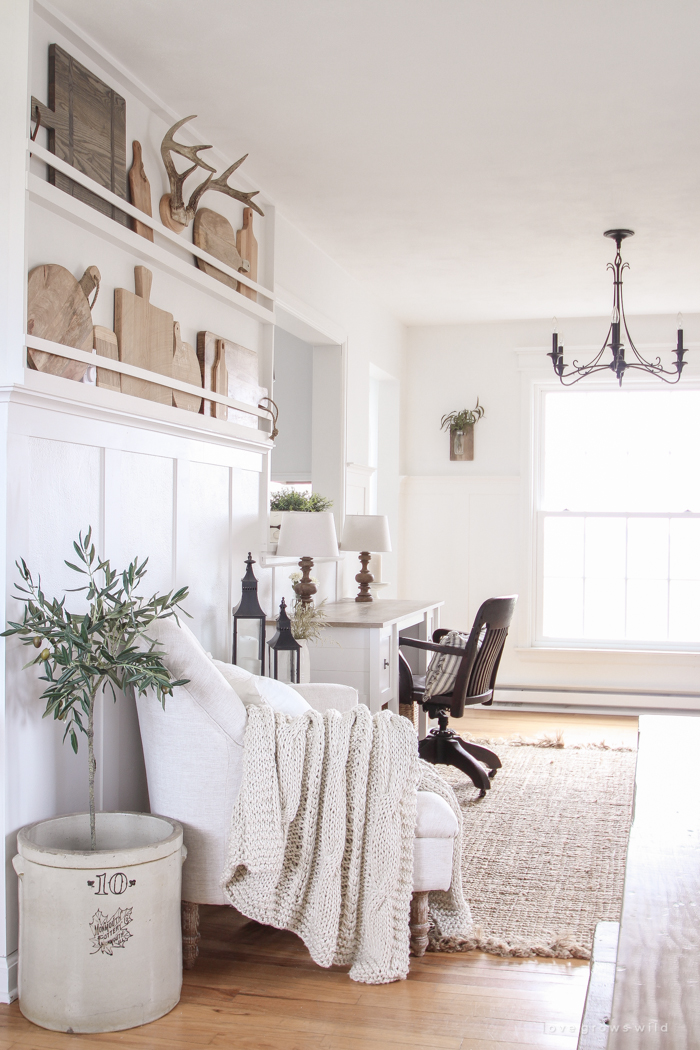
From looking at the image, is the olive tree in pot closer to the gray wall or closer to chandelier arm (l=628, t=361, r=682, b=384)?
chandelier arm (l=628, t=361, r=682, b=384)

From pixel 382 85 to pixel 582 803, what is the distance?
123 inches

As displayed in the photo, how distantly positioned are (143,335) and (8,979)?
1.93 meters

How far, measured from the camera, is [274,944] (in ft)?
9.12

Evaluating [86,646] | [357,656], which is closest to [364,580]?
[357,656]

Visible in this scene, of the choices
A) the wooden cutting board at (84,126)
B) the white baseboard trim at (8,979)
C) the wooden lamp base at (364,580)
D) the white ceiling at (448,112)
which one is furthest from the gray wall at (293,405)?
the white baseboard trim at (8,979)

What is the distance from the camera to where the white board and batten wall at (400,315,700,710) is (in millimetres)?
6590

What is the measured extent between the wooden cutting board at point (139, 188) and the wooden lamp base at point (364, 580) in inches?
98.8

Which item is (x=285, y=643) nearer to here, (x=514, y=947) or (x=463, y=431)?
(x=514, y=947)

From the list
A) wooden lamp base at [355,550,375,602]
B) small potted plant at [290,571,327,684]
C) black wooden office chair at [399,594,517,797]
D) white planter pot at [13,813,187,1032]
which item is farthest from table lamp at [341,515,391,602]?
white planter pot at [13,813,187,1032]

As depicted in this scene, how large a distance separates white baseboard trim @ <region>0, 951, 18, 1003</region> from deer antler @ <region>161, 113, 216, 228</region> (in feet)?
7.85

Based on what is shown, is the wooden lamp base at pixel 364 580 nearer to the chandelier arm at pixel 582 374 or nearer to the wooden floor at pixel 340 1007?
the chandelier arm at pixel 582 374

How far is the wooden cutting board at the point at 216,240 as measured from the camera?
3576mm

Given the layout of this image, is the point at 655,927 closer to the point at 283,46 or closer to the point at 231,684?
the point at 231,684

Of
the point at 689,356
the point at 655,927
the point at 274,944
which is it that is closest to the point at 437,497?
the point at 689,356
